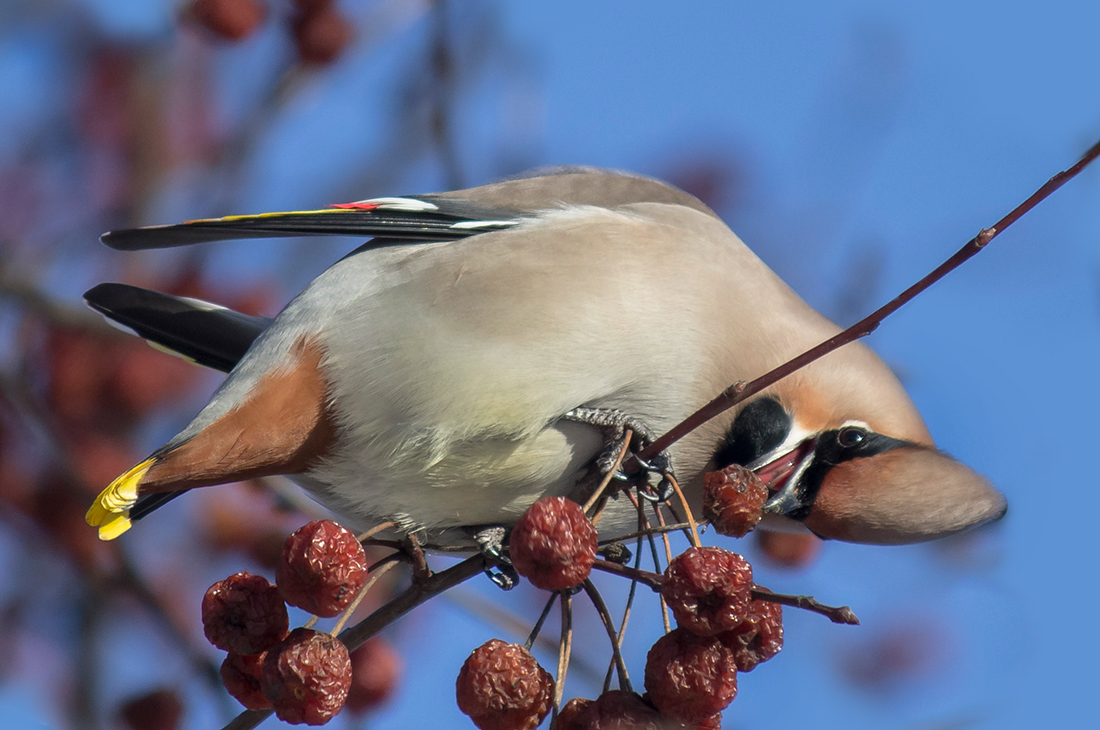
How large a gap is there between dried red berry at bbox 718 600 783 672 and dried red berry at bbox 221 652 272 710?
822mm

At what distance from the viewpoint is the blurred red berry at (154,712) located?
292cm

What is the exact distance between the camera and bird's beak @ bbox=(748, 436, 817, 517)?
8.80 feet

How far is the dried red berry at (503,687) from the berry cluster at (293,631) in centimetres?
21

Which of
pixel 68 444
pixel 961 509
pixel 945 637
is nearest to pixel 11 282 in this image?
pixel 68 444

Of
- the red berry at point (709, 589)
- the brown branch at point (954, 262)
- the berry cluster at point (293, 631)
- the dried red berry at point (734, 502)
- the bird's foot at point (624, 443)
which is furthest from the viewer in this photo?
the bird's foot at point (624, 443)

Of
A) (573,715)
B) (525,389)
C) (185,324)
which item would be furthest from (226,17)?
(573,715)

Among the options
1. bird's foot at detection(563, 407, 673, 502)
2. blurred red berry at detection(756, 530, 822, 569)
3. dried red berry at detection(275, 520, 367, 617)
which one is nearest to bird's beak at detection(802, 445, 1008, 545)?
blurred red berry at detection(756, 530, 822, 569)

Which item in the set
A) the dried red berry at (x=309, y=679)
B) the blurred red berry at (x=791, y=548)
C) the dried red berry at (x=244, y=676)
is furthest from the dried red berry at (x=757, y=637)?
the blurred red berry at (x=791, y=548)

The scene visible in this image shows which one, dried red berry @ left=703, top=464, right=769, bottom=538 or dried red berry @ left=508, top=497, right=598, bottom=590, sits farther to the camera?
dried red berry @ left=703, top=464, right=769, bottom=538

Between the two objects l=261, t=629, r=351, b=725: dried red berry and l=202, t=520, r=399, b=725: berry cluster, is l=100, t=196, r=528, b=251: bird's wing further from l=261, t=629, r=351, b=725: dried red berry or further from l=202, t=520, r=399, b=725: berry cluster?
l=261, t=629, r=351, b=725: dried red berry

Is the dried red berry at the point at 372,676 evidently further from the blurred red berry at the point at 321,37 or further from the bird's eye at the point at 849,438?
the blurred red berry at the point at 321,37

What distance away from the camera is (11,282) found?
311cm

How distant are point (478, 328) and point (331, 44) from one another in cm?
129

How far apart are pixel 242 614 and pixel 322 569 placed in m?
0.19
